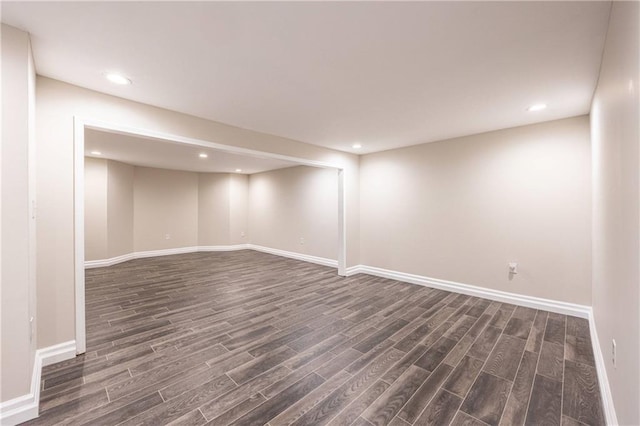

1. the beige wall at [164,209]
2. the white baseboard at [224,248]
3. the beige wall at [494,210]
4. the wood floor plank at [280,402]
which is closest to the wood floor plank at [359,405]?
the wood floor plank at [280,402]

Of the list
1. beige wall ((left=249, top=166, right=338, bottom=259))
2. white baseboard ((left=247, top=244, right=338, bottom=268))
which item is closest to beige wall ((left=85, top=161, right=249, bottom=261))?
beige wall ((left=249, top=166, right=338, bottom=259))

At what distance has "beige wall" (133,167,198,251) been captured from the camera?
22.8 ft

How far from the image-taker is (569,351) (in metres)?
2.38

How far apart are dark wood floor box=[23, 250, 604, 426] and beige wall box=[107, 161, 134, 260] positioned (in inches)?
106

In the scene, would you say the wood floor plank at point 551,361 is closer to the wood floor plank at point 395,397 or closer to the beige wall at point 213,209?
the wood floor plank at point 395,397

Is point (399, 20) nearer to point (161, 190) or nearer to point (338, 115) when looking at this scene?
point (338, 115)

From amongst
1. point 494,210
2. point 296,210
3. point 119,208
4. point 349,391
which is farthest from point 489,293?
point 119,208

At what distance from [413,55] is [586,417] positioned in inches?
106

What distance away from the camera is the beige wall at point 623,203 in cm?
108

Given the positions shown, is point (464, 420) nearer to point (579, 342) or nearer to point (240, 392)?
point (240, 392)

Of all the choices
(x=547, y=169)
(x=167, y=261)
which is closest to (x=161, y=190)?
(x=167, y=261)

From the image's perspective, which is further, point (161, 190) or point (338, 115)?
point (161, 190)

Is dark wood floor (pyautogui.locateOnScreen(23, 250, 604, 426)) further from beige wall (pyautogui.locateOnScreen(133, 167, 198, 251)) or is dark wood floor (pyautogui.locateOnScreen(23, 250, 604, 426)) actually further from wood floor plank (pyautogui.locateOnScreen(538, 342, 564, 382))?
beige wall (pyautogui.locateOnScreen(133, 167, 198, 251))

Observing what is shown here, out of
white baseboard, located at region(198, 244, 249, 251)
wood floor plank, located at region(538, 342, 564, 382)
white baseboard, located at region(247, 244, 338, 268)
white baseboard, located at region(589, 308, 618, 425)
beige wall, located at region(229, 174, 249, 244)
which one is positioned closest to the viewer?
white baseboard, located at region(589, 308, 618, 425)
